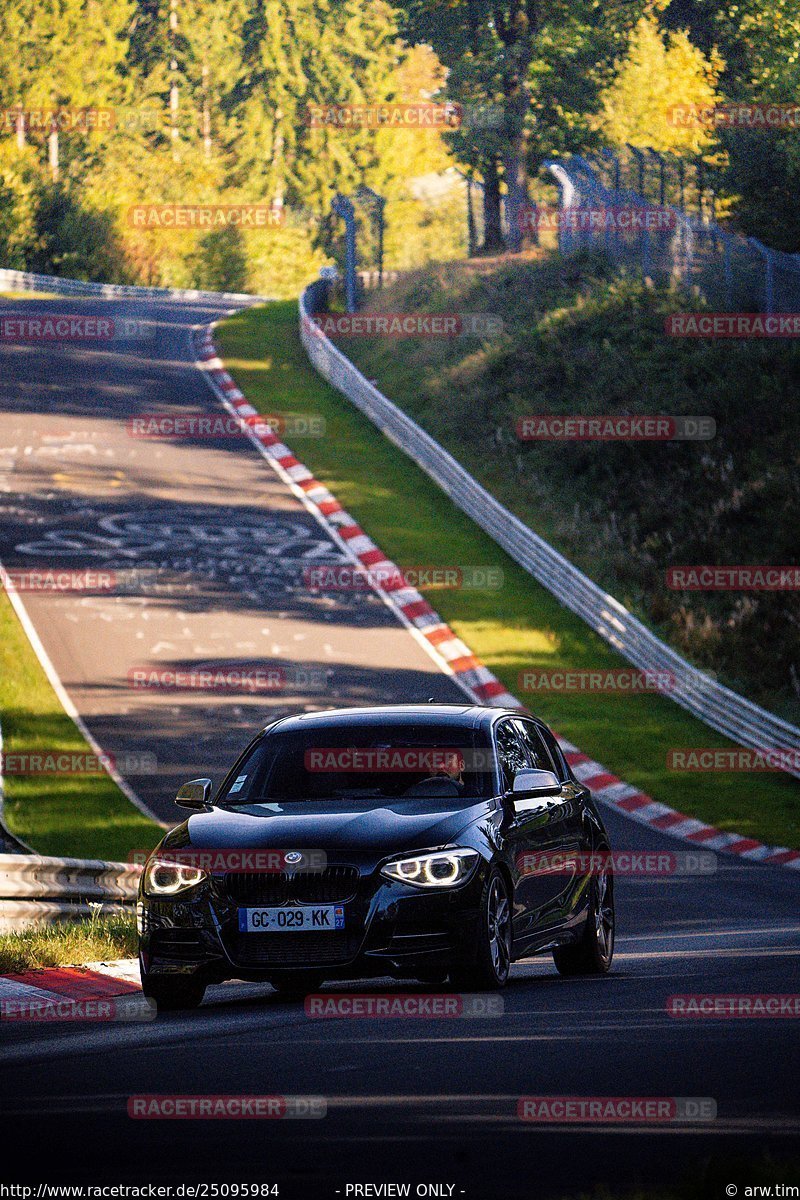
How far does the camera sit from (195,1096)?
6.57 meters

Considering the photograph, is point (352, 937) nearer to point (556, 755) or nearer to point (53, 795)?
point (556, 755)

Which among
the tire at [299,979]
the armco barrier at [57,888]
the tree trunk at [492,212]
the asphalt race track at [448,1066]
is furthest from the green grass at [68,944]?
the tree trunk at [492,212]

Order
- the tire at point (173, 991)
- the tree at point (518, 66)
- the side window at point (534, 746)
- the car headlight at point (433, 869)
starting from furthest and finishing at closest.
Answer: the tree at point (518, 66)
the side window at point (534, 746)
the tire at point (173, 991)
the car headlight at point (433, 869)

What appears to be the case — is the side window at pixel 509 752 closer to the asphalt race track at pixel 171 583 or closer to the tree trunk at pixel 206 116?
the asphalt race track at pixel 171 583

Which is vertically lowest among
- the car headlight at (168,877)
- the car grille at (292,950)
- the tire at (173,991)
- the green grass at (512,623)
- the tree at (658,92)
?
the green grass at (512,623)

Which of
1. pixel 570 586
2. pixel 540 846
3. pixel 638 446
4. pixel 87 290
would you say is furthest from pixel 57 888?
pixel 87 290

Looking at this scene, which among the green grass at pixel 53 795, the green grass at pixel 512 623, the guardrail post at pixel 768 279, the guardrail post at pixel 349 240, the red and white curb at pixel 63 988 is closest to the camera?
the red and white curb at pixel 63 988

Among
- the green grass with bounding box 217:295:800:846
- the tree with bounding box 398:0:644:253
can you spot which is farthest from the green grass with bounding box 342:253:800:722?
the tree with bounding box 398:0:644:253

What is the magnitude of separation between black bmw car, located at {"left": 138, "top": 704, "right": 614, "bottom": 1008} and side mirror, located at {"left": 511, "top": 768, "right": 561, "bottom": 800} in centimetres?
2

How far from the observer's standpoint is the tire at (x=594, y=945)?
11.2m

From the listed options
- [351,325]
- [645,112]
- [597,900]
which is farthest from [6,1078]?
[645,112]

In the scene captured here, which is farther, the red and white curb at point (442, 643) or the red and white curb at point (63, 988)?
the red and white curb at point (442, 643)

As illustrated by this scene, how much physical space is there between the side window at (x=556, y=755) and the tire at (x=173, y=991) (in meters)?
2.84

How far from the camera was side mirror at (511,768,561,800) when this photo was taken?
1041 cm
